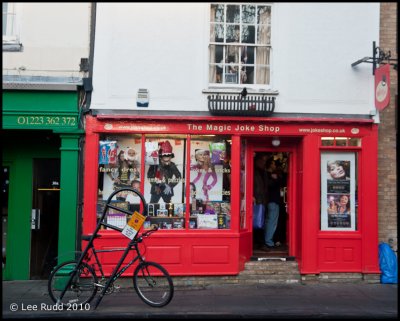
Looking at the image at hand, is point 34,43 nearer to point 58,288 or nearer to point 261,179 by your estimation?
point 58,288

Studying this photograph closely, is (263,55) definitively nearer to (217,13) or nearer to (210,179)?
(217,13)

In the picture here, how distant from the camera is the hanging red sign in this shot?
28.5 ft

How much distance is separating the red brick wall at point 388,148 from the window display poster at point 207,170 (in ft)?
10.6

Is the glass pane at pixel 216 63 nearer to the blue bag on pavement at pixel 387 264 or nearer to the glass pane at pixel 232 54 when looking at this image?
the glass pane at pixel 232 54

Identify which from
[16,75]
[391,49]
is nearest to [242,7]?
[391,49]

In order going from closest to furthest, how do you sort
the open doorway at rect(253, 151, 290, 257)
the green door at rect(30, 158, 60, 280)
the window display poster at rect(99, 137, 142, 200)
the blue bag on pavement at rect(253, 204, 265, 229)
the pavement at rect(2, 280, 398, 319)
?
the pavement at rect(2, 280, 398, 319)
the window display poster at rect(99, 137, 142, 200)
the green door at rect(30, 158, 60, 280)
the blue bag on pavement at rect(253, 204, 265, 229)
the open doorway at rect(253, 151, 290, 257)

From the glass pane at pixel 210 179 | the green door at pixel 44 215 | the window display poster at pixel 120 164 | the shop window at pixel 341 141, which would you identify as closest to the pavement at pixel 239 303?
the green door at pixel 44 215

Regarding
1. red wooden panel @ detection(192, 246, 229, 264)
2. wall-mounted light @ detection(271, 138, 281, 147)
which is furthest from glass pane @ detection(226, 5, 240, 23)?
red wooden panel @ detection(192, 246, 229, 264)

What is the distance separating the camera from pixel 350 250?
30.2ft

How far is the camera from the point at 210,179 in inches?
364

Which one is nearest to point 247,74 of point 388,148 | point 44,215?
point 388,148

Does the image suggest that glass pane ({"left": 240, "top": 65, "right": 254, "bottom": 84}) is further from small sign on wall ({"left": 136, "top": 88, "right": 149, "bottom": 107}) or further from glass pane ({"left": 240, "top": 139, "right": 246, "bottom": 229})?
small sign on wall ({"left": 136, "top": 88, "right": 149, "bottom": 107})

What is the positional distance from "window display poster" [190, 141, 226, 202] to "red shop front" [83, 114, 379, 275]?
2 cm

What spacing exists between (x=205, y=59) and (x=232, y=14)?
3.60 feet
